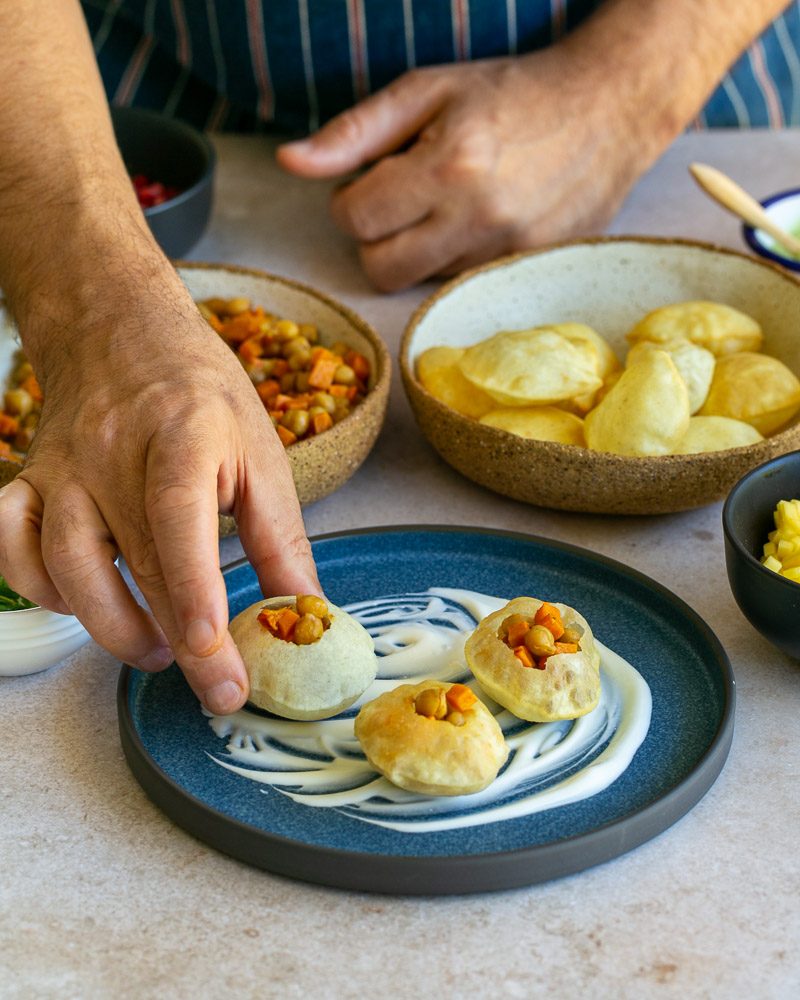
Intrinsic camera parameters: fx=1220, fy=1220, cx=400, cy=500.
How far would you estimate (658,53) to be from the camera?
1905 mm

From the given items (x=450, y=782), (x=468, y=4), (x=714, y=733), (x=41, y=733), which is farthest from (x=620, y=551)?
(x=468, y=4)

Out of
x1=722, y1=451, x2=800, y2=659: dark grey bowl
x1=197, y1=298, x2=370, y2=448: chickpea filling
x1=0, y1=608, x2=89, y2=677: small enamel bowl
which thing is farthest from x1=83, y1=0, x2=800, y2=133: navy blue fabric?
x1=0, y1=608, x2=89, y2=677: small enamel bowl

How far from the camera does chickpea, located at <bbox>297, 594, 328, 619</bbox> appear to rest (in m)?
1.04

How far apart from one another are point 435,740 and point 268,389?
627 millimetres

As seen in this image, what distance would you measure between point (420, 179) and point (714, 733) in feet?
3.45

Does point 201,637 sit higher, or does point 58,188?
point 58,188

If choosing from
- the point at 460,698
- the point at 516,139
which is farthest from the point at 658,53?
the point at 460,698

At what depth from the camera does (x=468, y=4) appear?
6.23 feet

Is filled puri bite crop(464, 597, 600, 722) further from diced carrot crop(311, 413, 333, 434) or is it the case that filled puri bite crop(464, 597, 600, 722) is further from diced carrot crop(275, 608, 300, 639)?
diced carrot crop(311, 413, 333, 434)

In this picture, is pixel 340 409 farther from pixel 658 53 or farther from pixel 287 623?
pixel 658 53

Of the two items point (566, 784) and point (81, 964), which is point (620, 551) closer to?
point (566, 784)

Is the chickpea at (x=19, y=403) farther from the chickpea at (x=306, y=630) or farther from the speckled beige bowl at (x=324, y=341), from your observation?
the chickpea at (x=306, y=630)

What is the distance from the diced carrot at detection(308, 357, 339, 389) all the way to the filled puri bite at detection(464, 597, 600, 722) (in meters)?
0.45

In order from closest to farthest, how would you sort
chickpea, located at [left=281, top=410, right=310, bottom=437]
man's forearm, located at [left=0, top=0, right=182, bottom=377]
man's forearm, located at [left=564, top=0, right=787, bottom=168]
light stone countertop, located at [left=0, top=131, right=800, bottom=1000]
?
light stone countertop, located at [left=0, top=131, right=800, bottom=1000]
man's forearm, located at [left=0, top=0, right=182, bottom=377]
chickpea, located at [left=281, top=410, right=310, bottom=437]
man's forearm, located at [left=564, top=0, right=787, bottom=168]
